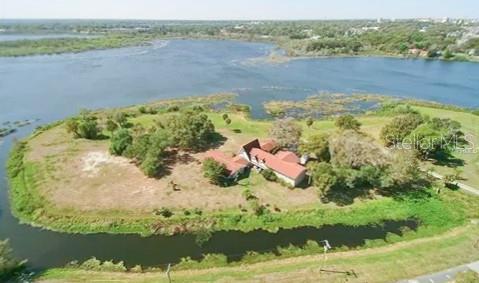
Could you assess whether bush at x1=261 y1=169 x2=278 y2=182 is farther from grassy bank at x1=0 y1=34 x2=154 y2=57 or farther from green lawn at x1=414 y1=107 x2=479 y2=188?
grassy bank at x1=0 y1=34 x2=154 y2=57

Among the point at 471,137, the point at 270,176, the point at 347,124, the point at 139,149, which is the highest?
the point at 139,149

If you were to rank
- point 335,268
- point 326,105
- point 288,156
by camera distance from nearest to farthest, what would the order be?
point 335,268 → point 288,156 → point 326,105

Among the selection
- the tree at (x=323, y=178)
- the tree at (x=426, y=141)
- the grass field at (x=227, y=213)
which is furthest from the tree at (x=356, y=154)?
the tree at (x=426, y=141)

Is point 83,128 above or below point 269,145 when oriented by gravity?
above

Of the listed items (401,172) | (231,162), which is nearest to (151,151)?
(231,162)

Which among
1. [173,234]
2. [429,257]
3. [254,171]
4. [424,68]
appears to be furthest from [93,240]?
[424,68]

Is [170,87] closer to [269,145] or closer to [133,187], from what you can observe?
[269,145]

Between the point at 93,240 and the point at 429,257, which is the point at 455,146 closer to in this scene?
the point at 429,257
